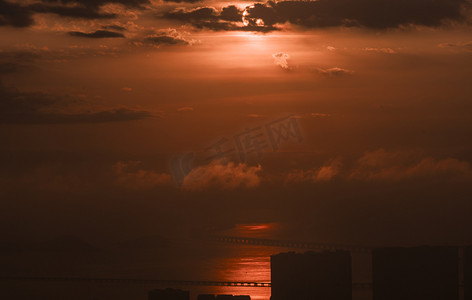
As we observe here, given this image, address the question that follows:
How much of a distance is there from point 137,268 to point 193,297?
12.6 meters

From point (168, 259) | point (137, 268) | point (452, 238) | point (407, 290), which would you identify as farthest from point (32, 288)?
point (452, 238)

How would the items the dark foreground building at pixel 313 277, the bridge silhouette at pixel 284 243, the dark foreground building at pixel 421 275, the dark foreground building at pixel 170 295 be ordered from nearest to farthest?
the dark foreground building at pixel 170 295, the dark foreground building at pixel 313 277, the dark foreground building at pixel 421 275, the bridge silhouette at pixel 284 243

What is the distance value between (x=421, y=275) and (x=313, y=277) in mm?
5932

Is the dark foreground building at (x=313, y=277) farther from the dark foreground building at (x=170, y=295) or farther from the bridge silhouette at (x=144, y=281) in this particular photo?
the bridge silhouette at (x=144, y=281)

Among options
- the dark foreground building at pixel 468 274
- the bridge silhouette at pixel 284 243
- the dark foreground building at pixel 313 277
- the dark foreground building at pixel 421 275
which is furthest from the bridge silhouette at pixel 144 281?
the dark foreground building at pixel 468 274

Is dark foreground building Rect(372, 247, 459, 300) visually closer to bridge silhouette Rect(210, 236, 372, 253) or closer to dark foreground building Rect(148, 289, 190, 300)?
dark foreground building Rect(148, 289, 190, 300)

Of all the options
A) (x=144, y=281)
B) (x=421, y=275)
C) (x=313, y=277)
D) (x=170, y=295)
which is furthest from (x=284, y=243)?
(x=170, y=295)

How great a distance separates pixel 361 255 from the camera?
6116 centimetres

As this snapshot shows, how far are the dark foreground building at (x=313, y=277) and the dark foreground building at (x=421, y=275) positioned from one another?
265 cm

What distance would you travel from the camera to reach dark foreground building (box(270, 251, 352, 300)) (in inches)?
1275

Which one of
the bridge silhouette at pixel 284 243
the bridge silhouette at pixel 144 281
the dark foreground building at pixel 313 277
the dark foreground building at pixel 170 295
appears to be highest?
the bridge silhouette at pixel 284 243

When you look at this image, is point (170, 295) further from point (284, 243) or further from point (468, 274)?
point (284, 243)

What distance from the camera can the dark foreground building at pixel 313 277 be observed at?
3238 centimetres

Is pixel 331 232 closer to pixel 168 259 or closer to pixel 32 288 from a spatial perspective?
pixel 168 259
